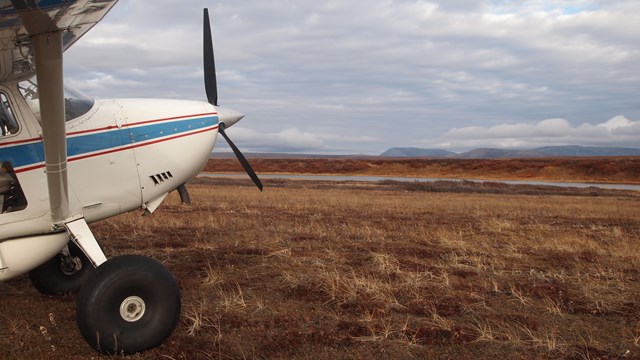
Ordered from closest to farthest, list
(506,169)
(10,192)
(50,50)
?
(50,50) → (10,192) → (506,169)

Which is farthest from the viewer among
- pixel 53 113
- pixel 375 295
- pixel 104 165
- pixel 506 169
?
pixel 506 169

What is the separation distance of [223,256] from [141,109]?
3766 millimetres

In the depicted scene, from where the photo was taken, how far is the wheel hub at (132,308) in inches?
193

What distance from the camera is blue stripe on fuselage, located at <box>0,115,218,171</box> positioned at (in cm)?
534

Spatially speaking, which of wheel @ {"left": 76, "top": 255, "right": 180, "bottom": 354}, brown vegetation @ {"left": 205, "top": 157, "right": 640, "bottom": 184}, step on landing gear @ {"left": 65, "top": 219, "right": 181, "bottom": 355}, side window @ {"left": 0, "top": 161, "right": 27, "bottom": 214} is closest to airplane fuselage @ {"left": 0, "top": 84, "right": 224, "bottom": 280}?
side window @ {"left": 0, "top": 161, "right": 27, "bottom": 214}

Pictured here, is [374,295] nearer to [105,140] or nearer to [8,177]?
[105,140]

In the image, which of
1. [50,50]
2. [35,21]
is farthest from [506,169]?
[35,21]

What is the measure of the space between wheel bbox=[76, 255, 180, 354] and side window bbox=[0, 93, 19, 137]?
1.83m

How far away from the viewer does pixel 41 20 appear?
4.00 m

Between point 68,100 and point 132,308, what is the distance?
2.44 metres

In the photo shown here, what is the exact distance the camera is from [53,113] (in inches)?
181

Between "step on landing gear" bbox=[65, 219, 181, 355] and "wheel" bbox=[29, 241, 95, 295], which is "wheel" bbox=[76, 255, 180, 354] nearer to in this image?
"step on landing gear" bbox=[65, 219, 181, 355]

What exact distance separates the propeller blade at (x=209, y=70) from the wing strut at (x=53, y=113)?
2.77 m

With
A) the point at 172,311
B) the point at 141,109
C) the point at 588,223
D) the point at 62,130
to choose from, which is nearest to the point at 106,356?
the point at 172,311
